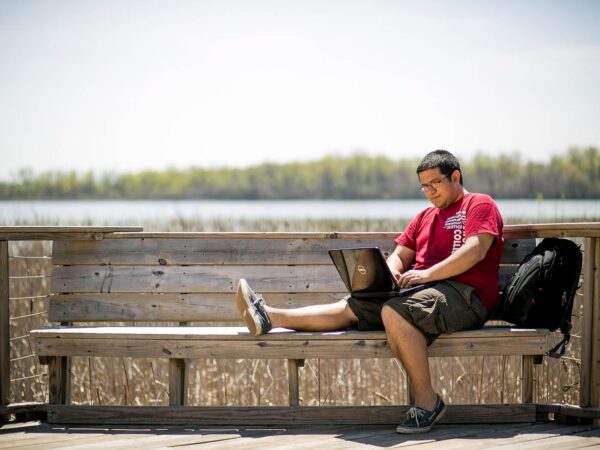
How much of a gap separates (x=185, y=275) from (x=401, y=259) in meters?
1.11

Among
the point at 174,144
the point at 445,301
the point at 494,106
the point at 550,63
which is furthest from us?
the point at 174,144

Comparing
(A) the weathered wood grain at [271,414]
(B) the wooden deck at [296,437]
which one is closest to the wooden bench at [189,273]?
(A) the weathered wood grain at [271,414]

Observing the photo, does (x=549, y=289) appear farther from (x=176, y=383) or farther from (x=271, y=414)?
(x=176, y=383)

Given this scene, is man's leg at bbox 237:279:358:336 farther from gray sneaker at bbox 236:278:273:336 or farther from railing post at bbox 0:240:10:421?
railing post at bbox 0:240:10:421

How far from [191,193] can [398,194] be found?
10150mm

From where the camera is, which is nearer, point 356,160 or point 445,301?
point 445,301

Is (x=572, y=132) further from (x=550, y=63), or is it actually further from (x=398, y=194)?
(x=398, y=194)

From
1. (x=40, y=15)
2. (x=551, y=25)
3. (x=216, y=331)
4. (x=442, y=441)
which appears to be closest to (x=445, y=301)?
(x=442, y=441)

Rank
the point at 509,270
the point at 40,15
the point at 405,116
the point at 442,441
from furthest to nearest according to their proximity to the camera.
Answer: the point at 405,116 → the point at 40,15 → the point at 509,270 → the point at 442,441

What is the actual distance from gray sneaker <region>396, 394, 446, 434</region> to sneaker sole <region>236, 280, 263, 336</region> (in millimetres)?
718

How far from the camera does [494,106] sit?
1894 cm

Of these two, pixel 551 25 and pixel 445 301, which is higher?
pixel 551 25

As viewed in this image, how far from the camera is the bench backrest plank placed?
387 cm

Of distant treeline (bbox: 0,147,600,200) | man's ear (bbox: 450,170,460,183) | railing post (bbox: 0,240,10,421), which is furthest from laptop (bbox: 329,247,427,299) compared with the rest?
distant treeline (bbox: 0,147,600,200)
